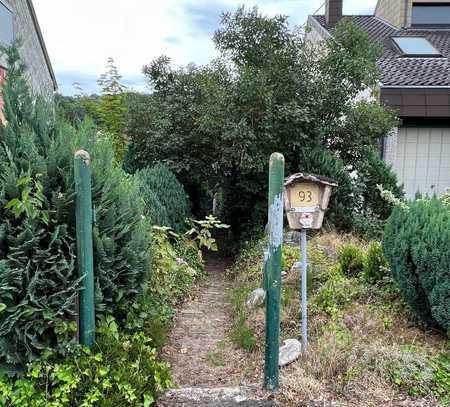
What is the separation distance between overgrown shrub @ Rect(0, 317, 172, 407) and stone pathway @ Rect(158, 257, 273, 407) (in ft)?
0.90

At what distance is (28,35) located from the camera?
1131 centimetres

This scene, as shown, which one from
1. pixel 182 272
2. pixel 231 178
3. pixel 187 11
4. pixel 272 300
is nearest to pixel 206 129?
pixel 231 178

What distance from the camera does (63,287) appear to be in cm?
239

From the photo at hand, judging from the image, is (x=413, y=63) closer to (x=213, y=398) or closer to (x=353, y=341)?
(x=353, y=341)

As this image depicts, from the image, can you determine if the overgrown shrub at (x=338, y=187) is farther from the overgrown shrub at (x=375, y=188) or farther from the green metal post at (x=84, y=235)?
the green metal post at (x=84, y=235)

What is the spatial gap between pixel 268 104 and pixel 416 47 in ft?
22.9

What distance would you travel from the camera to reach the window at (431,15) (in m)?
12.8

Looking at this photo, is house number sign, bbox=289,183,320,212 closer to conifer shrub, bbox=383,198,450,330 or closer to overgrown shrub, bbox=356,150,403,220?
conifer shrub, bbox=383,198,450,330

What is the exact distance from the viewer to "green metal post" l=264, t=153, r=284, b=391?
2734 mm

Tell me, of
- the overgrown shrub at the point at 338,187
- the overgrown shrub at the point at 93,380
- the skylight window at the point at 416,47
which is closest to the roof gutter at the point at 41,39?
→ the overgrown shrub at the point at 338,187

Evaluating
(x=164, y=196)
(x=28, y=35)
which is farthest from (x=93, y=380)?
(x=28, y=35)

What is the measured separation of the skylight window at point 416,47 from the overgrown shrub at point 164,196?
7.61 meters

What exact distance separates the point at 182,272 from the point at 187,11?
6601mm

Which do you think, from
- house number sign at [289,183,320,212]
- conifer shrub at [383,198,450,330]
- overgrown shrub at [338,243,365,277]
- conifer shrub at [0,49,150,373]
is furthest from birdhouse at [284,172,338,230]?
overgrown shrub at [338,243,365,277]
